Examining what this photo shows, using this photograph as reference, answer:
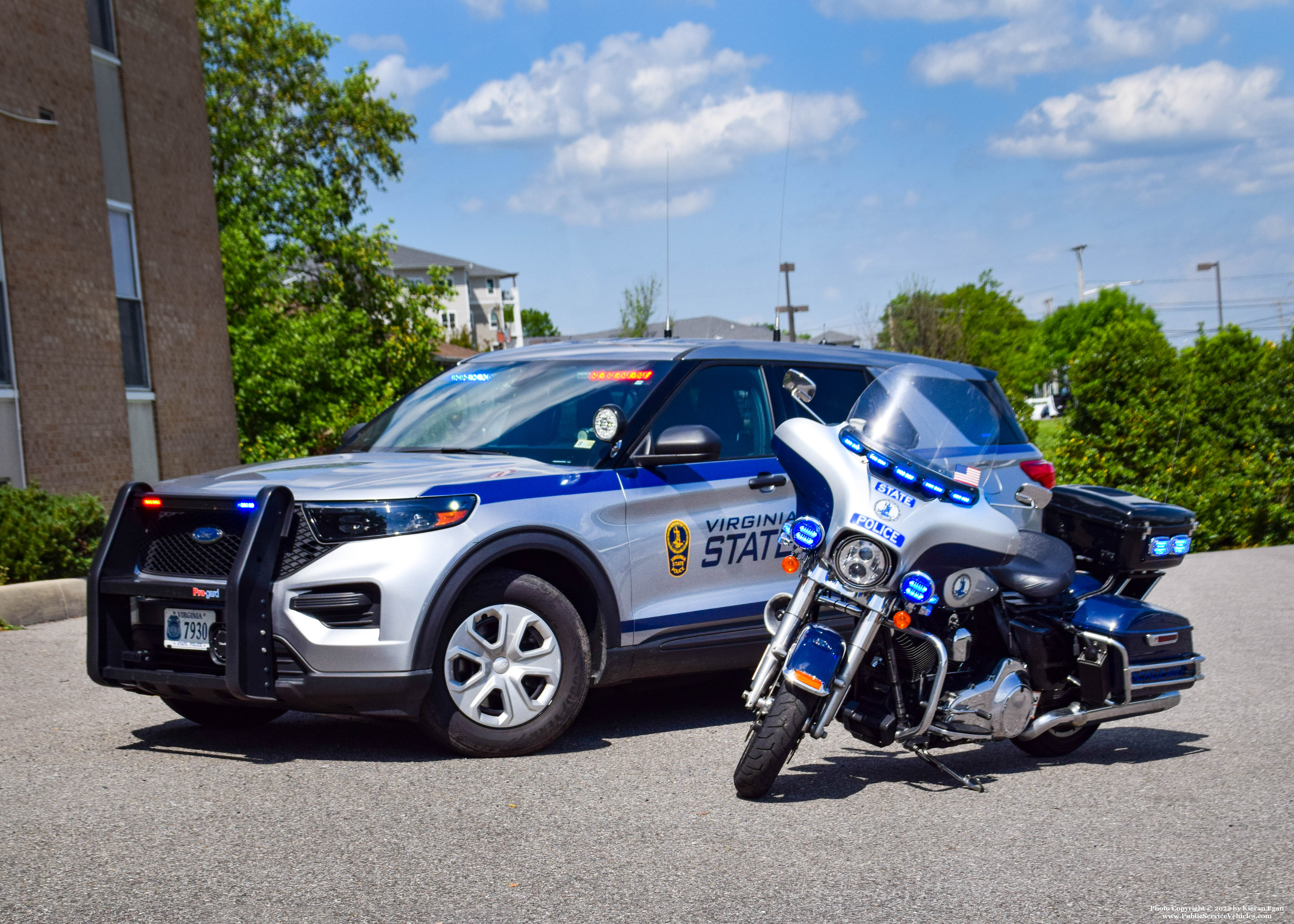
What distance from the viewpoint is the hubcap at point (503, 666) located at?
5383 millimetres

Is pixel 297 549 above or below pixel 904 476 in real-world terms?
below

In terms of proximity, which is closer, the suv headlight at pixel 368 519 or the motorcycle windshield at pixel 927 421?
the motorcycle windshield at pixel 927 421

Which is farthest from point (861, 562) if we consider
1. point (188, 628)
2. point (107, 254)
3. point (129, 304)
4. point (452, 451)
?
point (129, 304)

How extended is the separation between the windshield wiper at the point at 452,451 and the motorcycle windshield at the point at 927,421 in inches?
76.5

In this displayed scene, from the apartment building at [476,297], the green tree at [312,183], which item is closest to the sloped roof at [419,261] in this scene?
the apartment building at [476,297]

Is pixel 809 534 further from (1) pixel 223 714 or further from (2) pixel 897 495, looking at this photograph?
(1) pixel 223 714

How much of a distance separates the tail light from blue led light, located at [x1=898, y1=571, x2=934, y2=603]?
7.32ft

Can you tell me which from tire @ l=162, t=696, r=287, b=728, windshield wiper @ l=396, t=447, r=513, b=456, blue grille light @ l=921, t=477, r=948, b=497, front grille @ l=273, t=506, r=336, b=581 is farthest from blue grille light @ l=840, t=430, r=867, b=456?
tire @ l=162, t=696, r=287, b=728

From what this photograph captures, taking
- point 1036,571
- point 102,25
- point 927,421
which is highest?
point 102,25

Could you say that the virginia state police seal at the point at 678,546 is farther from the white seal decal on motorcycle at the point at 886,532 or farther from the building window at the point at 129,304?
the building window at the point at 129,304

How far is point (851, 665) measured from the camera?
4.79 m

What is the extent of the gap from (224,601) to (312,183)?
2958cm

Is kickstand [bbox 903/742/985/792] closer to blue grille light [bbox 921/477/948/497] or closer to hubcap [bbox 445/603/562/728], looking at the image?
blue grille light [bbox 921/477/948/497]

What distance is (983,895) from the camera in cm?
387
